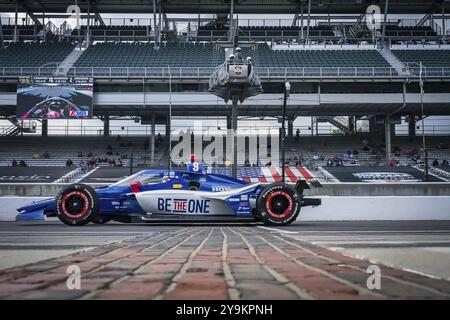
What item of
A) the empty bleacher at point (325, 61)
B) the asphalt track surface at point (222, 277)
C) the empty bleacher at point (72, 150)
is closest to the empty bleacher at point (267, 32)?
the empty bleacher at point (325, 61)

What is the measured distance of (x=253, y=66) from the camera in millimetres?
35062

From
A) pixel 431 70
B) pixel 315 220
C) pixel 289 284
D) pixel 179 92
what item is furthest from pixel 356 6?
pixel 289 284

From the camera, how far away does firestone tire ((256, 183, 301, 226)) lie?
1133 cm

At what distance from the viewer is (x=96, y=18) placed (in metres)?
45.2

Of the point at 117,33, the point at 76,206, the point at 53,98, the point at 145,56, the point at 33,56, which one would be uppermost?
the point at 117,33

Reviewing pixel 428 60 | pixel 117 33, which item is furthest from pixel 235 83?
pixel 117 33

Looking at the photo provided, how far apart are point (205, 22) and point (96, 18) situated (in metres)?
9.45

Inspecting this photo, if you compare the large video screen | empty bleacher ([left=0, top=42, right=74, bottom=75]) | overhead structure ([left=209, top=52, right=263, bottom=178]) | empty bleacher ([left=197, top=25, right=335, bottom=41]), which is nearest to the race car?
overhead structure ([left=209, top=52, right=263, bottom=178])

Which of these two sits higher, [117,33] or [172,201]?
[117,33]

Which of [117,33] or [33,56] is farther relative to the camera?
[117,33]

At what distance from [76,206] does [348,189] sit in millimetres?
11882

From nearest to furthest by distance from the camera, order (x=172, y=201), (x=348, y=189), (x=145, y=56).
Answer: (x=172, y=201), (x=348, y=189), (x=145, y=56)

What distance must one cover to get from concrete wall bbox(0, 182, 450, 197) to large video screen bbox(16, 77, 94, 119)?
14.3 m

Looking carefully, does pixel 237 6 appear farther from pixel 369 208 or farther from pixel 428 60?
pixel 369 208
